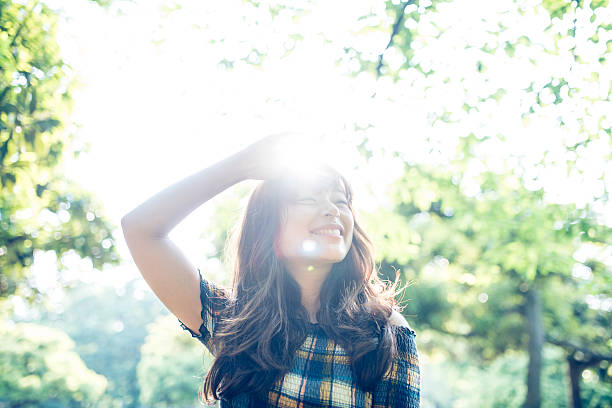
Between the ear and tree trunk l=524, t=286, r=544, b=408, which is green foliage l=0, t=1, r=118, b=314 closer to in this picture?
the ear

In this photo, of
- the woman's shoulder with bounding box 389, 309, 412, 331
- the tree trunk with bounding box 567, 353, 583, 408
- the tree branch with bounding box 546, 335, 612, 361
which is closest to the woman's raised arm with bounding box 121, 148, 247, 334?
the woman's shoulder with bounding box 389, 309, 412, 331

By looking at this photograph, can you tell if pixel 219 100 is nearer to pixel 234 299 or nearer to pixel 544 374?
pixel 234 299

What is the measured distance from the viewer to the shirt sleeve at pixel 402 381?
165 centimetres

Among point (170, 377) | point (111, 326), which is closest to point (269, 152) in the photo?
point (170, 377)

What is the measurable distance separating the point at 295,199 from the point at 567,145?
9.01 ft

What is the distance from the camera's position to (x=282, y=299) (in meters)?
1.87

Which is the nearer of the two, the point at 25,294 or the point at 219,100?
Answer: the point at 219,100

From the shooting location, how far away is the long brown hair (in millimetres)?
1681

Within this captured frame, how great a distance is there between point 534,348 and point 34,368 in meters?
15.8

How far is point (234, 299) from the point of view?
186 centimetres

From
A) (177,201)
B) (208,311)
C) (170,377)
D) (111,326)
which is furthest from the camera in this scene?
(111,326)

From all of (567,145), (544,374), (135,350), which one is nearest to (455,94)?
(567,145)

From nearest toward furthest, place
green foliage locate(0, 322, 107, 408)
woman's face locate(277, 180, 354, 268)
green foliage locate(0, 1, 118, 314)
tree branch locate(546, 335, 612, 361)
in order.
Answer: woman's face locate(277, 180, 354, 268)
green foliage locate(0, 1, 118, 314)
tree branch locate(546, 335, 612, 361)
green foliage locate(0, 322, 107, 408)

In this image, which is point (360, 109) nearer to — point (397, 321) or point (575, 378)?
point (397, 321)
